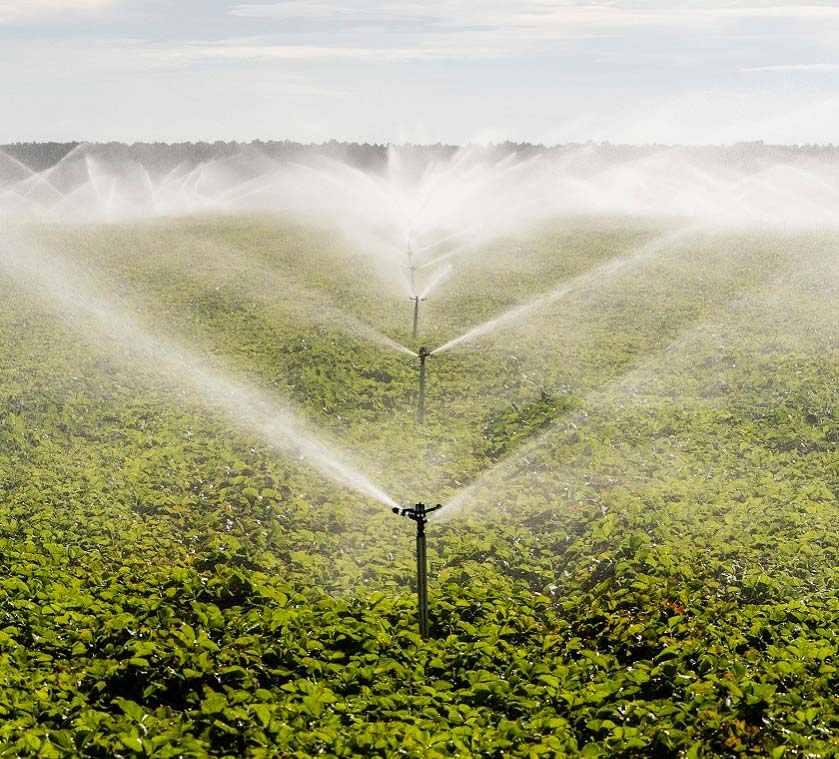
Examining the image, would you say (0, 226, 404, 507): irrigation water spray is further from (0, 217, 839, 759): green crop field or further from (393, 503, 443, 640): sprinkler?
(393, 503, 443, 640): sprinkler

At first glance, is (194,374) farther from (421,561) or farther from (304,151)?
(304,151)

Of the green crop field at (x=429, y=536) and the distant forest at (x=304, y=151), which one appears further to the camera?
the distant forest at (x=304, y=151)

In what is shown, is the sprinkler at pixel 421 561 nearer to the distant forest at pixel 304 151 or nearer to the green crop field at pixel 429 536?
the green crop field at pixel 429 536

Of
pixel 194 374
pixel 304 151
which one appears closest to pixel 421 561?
pixel 194 374

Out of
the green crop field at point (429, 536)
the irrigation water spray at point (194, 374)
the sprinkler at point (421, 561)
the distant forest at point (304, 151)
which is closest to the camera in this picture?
the green crop field at point (429, 536)

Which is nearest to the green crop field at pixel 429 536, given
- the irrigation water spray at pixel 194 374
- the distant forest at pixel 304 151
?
the irrigation water spray at pixel 194 374

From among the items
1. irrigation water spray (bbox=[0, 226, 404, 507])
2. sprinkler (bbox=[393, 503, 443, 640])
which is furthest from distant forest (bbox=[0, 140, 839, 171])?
sprinkler (bbox=[393, 503, 443, 640])

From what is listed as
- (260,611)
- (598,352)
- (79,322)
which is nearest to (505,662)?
(260,611)
